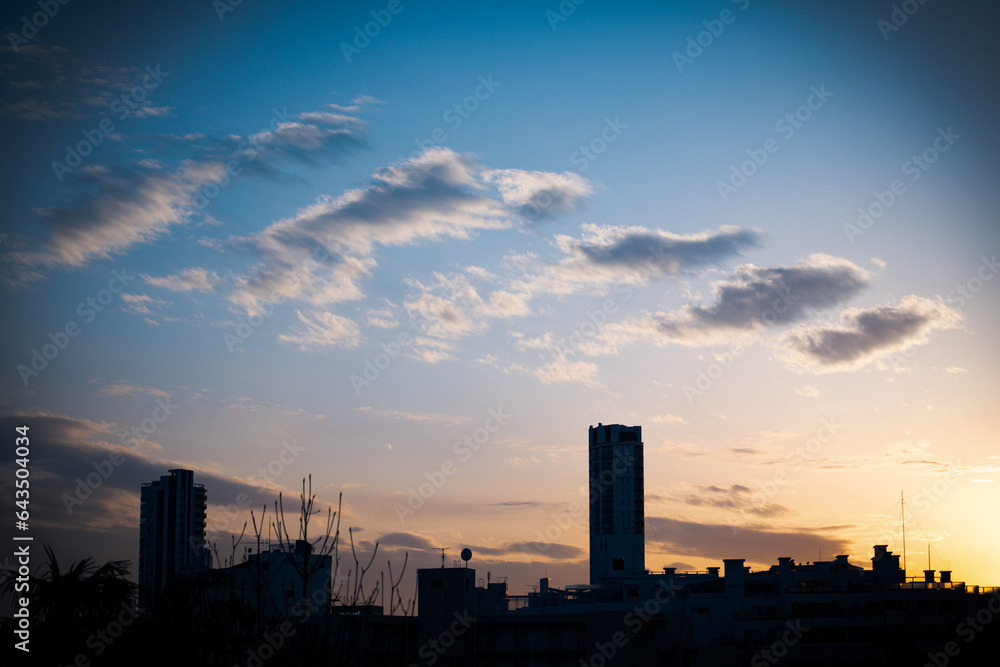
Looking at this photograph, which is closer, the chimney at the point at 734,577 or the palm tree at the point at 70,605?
the palm tree at the point at 70,605

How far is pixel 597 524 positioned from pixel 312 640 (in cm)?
16990

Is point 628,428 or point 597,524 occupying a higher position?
point 628,428

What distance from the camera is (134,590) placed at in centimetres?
2819

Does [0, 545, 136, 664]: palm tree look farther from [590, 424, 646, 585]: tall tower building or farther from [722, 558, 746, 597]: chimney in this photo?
[590, 424, 646, 585]: tall tower building

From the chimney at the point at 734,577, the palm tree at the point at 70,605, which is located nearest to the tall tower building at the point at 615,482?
the chimney at the point at 734,577

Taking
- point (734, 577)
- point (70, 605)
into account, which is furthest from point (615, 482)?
point (70, 605)

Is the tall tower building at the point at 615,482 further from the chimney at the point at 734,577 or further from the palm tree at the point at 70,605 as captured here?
the palm tree at the point at 70,605

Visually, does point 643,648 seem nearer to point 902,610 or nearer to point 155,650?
point 902,610

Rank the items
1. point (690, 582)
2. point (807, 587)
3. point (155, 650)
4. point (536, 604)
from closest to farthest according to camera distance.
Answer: point (155, 650) < point (807, 587) < point (536, 604) < point (690, 582)

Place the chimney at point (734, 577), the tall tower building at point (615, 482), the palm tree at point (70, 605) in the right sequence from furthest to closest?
the tall tower building at point (615, 482) < the chimney at point (734, 577) < the palm tree at point (70, 605)

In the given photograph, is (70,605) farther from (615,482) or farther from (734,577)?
(615,482)

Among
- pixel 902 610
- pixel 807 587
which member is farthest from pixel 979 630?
pixel 807 587

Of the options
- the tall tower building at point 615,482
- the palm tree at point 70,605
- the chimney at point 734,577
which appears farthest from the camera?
the tall tower building at point 615,482

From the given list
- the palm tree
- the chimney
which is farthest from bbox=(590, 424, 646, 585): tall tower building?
the palm tree
